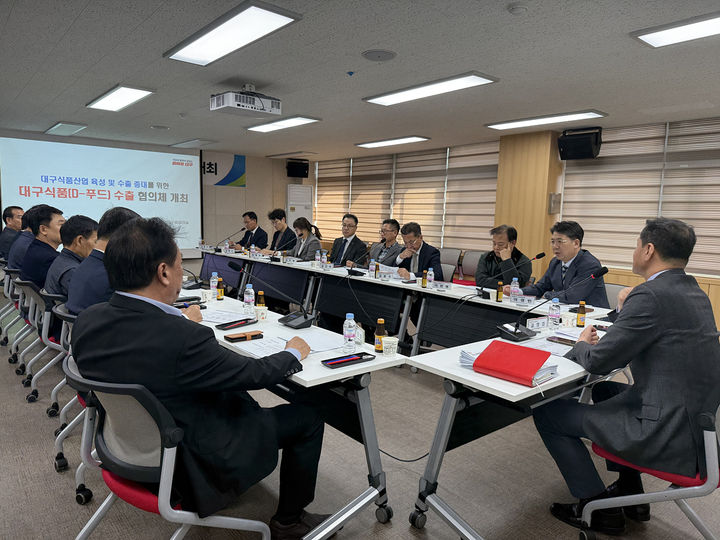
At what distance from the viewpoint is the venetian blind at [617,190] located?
18.3ft

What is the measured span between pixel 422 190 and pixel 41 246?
590cm

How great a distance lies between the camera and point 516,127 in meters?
5.76

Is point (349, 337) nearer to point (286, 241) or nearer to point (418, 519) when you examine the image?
point (418, 519)

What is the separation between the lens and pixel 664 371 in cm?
161

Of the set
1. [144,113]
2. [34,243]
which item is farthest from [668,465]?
[144,113]

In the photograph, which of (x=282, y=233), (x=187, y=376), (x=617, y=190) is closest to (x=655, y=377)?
(x=187, y=376)

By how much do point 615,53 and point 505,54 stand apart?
736 mm

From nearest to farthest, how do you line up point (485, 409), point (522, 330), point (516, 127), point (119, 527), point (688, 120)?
point (119, 527) → point (485, 409) → point (522, 330) → point (688, 120) → point (516, 127)

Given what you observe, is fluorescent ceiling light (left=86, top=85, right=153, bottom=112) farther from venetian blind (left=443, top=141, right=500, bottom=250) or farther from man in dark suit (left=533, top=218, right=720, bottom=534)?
venetian blind (left=443, top=141, right=500, bottom=250)

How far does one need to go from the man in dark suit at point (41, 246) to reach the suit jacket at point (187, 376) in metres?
2.57

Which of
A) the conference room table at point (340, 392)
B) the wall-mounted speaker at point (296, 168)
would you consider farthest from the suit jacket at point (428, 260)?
the wall-mounted speaker at point (296, 168)

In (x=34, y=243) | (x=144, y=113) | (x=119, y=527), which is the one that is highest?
(x=144, y=113)

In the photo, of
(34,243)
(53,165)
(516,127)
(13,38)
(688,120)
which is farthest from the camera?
(53,165)

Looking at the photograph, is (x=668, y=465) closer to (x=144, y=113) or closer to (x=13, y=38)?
(x=13, y=38)
